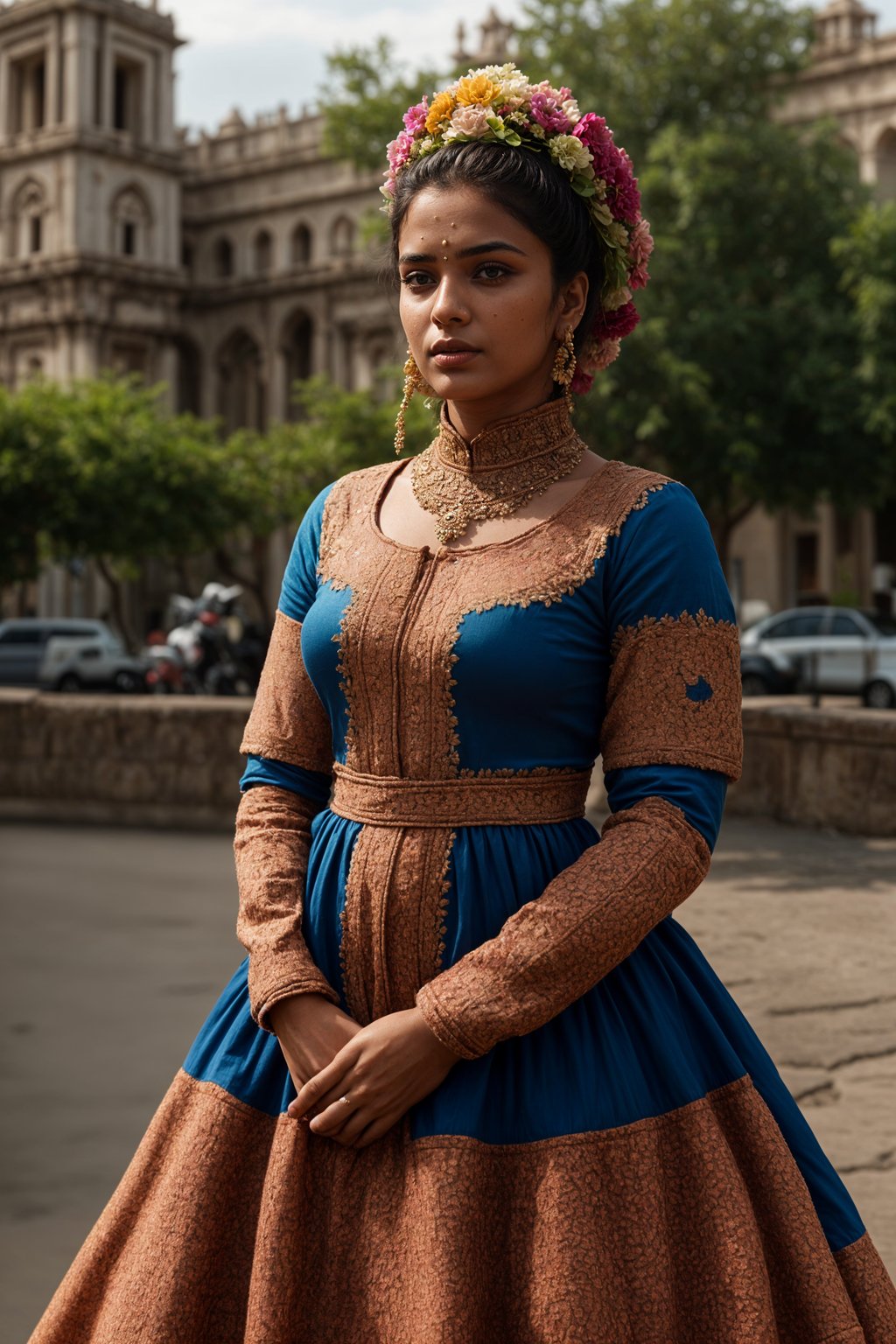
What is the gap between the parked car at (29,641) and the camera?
27906mm

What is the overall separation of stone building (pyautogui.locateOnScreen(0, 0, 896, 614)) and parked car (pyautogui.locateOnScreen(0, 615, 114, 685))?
15784mm

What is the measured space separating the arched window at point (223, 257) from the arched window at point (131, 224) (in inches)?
108

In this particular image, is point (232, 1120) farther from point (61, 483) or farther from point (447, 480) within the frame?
point (61, 483)

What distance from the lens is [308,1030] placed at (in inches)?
72.4

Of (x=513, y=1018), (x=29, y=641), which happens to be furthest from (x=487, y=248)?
(x=29, y=641)

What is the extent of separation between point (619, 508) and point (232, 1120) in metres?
0.86

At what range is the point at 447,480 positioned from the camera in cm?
203

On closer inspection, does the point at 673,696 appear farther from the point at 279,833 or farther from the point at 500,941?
the point at 279,833

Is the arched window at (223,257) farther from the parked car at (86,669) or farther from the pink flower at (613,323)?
the pink flower at (613,323)

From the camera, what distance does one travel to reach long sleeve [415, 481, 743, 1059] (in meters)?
1.74

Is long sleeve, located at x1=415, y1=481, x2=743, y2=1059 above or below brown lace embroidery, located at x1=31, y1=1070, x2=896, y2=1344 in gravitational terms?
above

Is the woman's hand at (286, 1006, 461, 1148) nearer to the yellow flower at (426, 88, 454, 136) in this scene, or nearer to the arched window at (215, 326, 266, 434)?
the yellow flower at (426, 88, 454, 136)

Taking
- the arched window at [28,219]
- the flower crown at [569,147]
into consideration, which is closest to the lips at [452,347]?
the flower crown at [569,147]

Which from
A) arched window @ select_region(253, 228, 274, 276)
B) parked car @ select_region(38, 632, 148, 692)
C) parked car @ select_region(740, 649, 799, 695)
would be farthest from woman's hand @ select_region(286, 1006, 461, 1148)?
arched window @ select_region(253, 228, 274, 276)
